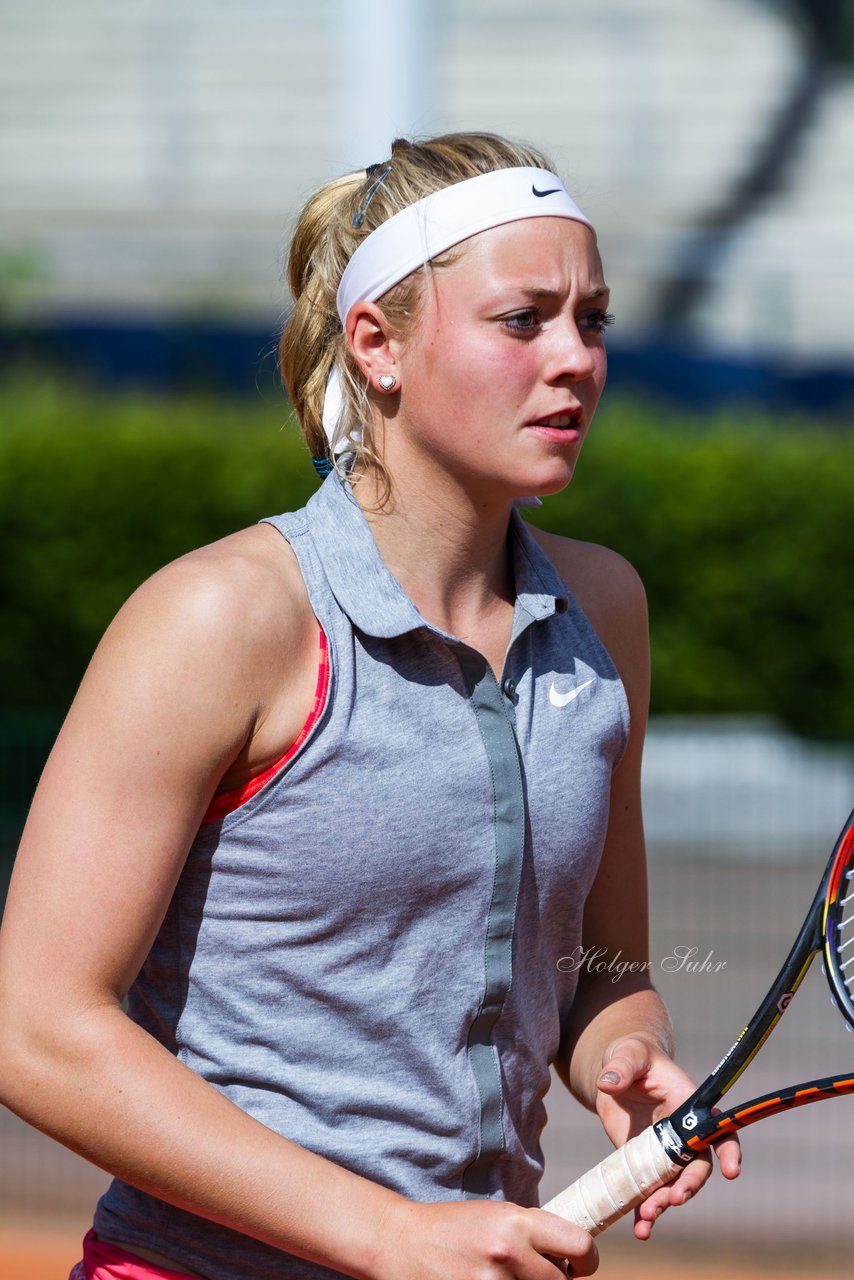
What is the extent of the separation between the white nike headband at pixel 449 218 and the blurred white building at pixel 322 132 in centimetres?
1191

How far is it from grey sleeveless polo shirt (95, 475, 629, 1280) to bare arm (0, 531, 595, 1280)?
3.7 inches

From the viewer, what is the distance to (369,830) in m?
1.93

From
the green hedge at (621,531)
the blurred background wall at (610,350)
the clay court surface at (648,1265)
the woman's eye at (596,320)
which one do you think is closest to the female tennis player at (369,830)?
the woman's eye at (596,320)

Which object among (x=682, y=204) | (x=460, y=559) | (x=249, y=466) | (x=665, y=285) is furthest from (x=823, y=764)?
(x=682, y=204)

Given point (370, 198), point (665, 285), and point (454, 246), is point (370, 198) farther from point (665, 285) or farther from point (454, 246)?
point (665, 285)

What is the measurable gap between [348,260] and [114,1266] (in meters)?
1.22

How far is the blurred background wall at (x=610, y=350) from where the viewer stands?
6168 mm

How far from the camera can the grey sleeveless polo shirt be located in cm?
193

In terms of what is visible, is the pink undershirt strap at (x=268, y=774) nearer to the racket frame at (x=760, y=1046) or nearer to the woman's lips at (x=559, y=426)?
the woman's lips at (x=559, y=426)

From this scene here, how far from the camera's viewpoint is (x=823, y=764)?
663 centimetres

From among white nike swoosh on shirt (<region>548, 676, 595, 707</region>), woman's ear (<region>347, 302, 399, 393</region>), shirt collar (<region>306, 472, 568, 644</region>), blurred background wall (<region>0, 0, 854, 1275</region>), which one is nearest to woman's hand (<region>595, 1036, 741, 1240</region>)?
white nike swoosh on shirt (<region>548, 676, 595, 707</region>)

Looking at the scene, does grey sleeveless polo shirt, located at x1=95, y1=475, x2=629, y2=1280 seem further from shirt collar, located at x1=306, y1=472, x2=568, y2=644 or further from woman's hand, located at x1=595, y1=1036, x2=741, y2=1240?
woman's hand, located at x1=595, y1=1036, x2=741, y2=1240

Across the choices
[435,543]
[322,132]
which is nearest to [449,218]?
[435,543]

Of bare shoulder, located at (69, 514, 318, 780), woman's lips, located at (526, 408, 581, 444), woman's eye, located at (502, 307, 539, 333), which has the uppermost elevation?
woman's eye, located at (502, 307, 539, 333)
